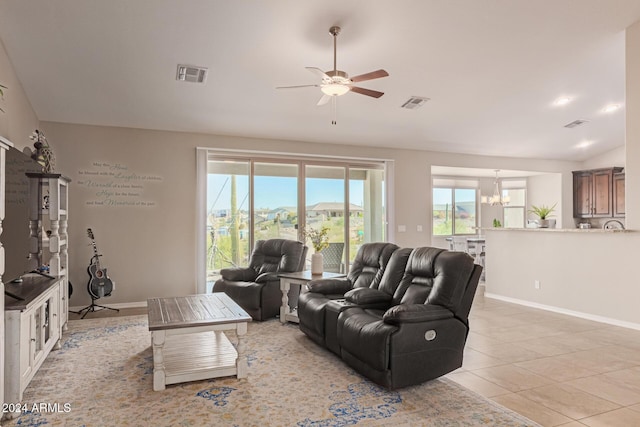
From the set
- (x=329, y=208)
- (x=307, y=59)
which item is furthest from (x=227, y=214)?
(x=307, y=59)

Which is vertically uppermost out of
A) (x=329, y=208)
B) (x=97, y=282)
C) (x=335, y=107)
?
(x=335, y=107)

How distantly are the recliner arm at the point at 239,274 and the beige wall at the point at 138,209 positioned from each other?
1.10 metres

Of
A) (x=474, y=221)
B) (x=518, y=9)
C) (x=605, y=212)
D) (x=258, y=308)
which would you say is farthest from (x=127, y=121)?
(x=605, y=212)

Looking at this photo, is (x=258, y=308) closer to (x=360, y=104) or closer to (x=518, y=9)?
(x=360, y=104)

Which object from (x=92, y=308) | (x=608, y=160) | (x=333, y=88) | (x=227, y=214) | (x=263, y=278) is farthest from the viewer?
(x=608, y=160)

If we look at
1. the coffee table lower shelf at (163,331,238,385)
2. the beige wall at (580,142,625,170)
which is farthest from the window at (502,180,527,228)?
the coffee table lower shelf at (163,331,238,385)

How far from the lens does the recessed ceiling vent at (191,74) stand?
494cm

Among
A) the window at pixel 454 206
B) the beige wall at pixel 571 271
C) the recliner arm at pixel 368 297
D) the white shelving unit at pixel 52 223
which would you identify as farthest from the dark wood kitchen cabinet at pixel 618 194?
the white shelving unit at pixel 52 223

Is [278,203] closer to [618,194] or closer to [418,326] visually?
[418,326]

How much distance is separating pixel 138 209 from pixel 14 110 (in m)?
2.10

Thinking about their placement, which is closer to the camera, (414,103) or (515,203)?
(414,103)

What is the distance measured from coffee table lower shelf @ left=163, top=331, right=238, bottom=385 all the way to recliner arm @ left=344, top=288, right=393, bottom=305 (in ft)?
3.84

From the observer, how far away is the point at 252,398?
302 cm

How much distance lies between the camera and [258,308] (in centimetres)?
520
